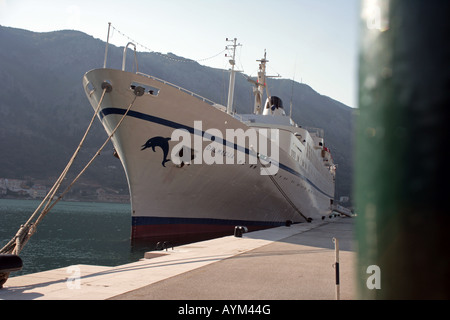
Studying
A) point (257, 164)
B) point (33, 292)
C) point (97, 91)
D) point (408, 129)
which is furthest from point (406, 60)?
point (257, 164)

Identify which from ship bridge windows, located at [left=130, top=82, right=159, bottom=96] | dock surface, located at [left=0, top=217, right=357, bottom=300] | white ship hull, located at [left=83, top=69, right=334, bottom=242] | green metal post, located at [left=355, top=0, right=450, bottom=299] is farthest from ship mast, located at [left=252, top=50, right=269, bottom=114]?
green metal post, located at [left=355, top=0, right=450, bottom=299]

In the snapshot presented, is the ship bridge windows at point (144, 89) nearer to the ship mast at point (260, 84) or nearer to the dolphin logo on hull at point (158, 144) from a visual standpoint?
the dolphin logo on hull at point (158, 144)

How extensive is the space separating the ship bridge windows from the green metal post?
16.5 m

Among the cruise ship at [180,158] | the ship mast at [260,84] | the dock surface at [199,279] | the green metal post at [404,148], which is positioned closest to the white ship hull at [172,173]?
the cruise ship at [180,158]

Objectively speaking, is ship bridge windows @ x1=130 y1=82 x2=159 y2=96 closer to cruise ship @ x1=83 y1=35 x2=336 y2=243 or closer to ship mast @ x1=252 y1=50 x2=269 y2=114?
cruise ship @ x1=83 y1=35 x2=336 y2=243

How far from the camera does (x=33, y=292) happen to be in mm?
6051

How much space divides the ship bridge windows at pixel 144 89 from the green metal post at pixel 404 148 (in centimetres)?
1652

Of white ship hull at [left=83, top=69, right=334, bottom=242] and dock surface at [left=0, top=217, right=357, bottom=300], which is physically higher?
white ship hull at [left=83, top=69, right=334, bottom=242]

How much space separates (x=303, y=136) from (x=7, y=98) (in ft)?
621

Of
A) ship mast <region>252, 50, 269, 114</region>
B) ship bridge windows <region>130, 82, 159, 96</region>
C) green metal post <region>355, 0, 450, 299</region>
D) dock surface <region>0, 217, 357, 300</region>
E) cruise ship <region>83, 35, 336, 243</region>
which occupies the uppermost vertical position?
ship mast <region>252, 50, 269, 114</region>

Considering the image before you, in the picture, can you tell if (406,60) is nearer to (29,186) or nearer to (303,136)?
(303,136)

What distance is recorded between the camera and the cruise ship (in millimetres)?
17141

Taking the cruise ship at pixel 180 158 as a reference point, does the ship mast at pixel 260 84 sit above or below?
above

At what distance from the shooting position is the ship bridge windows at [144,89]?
54.4 feet
